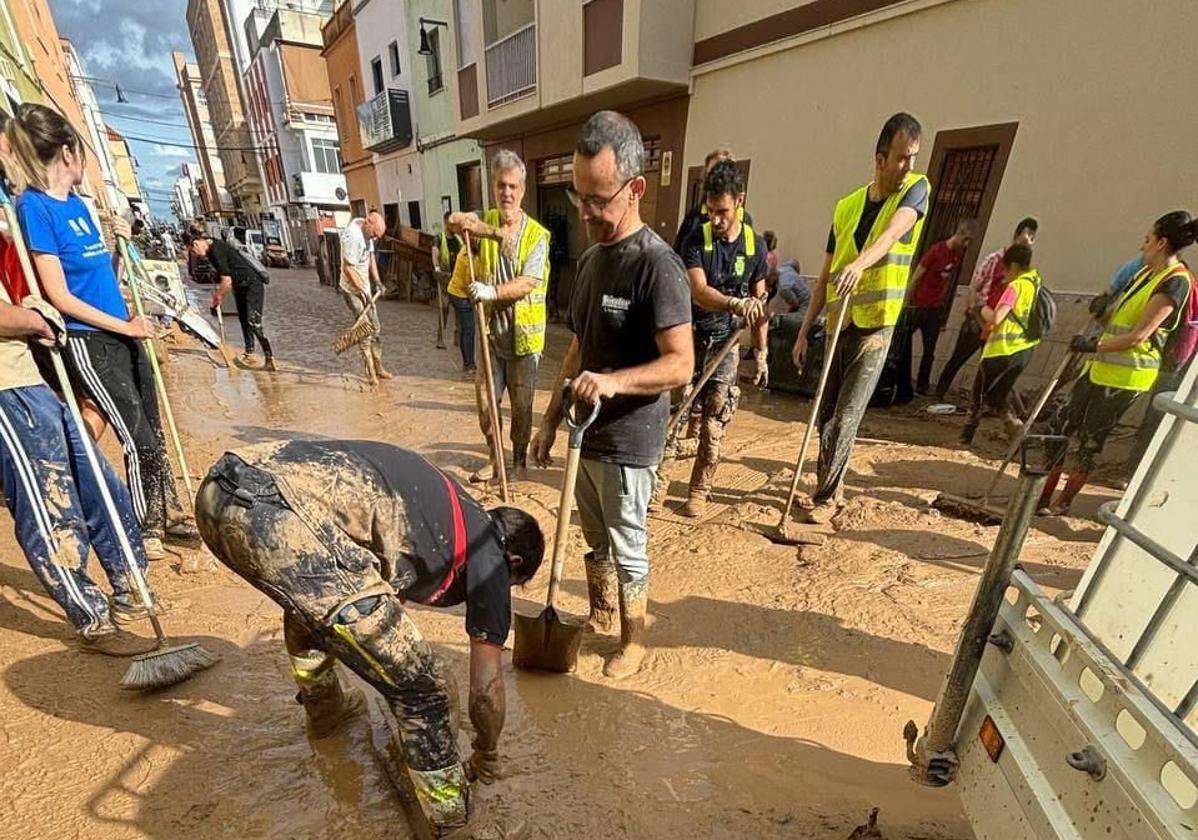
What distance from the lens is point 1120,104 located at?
436 centimetres

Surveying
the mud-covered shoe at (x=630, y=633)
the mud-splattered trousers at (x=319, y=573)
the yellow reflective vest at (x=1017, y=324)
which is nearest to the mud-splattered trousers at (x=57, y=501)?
the mud-splattered trousers at (x=319, y=573)

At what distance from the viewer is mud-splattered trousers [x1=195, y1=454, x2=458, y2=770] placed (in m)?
1.22

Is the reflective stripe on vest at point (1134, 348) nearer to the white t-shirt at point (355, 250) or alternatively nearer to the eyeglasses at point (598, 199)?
the eyeglasses at point (598, 199)

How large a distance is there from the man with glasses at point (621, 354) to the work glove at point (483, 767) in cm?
63

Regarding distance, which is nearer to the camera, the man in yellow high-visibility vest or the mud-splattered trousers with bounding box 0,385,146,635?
the mud-splattered trousers with bounding box 0,385,146,635

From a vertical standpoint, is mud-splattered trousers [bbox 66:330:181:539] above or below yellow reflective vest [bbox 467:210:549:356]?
below

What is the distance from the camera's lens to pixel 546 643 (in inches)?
86.9

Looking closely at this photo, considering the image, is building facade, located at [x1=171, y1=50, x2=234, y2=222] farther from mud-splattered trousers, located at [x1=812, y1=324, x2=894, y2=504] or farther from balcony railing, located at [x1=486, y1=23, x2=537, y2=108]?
mud-splattered trousers, located at [x1=812, y1=324, x2=894, y2=504]

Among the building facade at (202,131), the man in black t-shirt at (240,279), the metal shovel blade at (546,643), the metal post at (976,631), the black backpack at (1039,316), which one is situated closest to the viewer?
the metal post at (976,631)

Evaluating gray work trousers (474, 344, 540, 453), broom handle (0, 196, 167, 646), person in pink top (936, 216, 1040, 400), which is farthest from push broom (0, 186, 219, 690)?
person in pink top (936, 216, 1040, 400)

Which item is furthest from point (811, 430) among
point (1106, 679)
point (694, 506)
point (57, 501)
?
point (57, 501)

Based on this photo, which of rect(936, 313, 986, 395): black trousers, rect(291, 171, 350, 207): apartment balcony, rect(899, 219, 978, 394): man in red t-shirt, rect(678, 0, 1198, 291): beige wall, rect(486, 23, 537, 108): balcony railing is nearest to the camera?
rect(678, 0, 1198, 291): beige wall

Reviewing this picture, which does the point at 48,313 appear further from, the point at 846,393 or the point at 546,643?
the point at 846,393

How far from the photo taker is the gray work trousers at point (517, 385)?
376 centimetres
